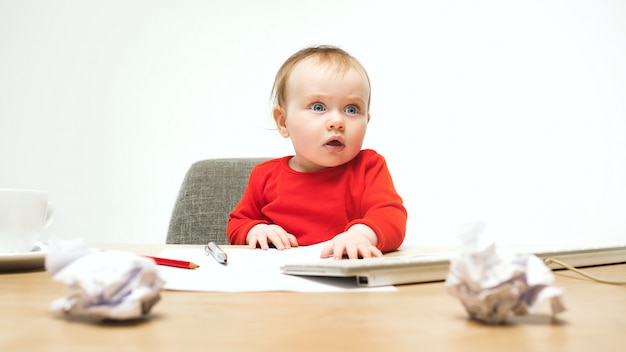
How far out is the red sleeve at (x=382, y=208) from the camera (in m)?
1.10

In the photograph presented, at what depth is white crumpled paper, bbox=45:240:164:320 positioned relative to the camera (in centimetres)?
41

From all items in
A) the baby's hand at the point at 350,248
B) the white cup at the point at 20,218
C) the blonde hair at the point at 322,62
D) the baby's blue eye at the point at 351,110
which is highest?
Answer: the blonde hair at the point at 322,62

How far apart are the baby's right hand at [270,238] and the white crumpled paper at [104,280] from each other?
0.70 metres

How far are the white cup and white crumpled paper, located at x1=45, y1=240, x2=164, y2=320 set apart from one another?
39 centimetres

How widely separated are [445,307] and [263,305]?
150mm

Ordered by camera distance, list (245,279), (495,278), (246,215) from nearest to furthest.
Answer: (495,278), (245,279), (246,215)

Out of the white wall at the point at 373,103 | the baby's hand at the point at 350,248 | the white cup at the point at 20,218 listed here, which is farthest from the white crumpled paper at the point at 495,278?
the white wall at the point at 373,103

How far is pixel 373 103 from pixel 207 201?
1.42 meters

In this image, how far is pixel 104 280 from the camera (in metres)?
0.41

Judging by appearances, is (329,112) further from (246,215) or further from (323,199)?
(246,215)

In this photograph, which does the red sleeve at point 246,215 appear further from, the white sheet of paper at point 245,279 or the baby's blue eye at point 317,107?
the white sheet of paper at point 245,279

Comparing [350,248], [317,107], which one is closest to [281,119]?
[317,107]

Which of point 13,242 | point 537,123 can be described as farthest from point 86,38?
point 13,242

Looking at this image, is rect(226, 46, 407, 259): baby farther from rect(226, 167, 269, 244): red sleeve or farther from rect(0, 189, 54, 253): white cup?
rect(0, 189, 54, 253): white cup
